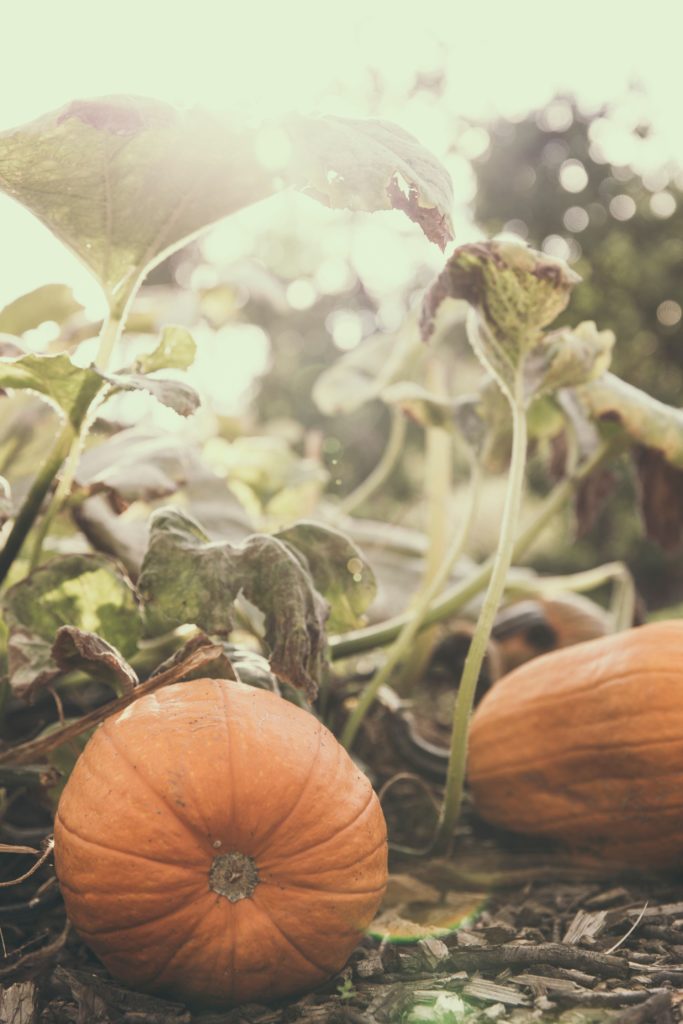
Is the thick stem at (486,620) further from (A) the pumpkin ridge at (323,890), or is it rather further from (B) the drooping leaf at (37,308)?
(B) the drooping leaf at (37,308)

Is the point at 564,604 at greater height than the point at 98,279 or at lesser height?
lesser

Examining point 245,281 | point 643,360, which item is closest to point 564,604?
point 245,281

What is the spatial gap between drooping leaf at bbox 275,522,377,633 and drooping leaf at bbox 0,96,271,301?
0.50 m

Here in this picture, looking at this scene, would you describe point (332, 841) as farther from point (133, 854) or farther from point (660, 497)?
point (660, 497)

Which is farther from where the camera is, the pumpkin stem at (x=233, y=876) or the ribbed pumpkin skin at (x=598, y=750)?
the ribbed pumpkin skin at (x=598, y=750)

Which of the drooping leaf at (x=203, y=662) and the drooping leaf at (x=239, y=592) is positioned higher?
the drooping leaf at (x=239, y=592)

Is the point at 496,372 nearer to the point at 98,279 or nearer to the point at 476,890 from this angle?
the point at 98,279

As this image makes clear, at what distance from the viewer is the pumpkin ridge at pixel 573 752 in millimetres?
1494

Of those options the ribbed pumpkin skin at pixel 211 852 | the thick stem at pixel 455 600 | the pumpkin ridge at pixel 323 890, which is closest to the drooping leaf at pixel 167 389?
the ribbed pumpkin skin at pixel 211 852

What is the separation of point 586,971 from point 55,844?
70 centimetres

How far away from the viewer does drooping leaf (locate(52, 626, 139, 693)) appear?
48.4 inches

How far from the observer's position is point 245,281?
9.12ft

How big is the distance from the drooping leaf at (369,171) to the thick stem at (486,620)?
359 millimetres

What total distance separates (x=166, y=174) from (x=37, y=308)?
845 mm
